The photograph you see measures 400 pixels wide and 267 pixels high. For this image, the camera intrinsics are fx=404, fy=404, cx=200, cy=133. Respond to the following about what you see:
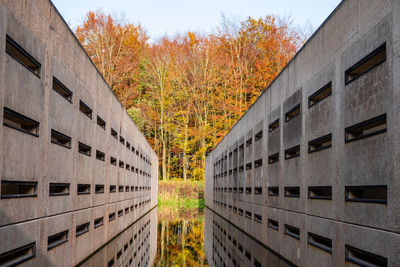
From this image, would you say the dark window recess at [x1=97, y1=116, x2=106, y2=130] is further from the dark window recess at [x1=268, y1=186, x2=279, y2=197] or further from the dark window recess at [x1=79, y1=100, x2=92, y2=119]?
the dark window recess at [x1=268, y1=186, x2=279, y2=197]

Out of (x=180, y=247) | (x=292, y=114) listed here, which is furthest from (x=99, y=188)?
(x=292, y=114)

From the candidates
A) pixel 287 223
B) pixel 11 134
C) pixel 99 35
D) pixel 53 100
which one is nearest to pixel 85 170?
pixel 53 100

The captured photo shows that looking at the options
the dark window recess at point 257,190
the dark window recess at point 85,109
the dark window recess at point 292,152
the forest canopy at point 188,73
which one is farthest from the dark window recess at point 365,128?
the forest canopy at point 188,73

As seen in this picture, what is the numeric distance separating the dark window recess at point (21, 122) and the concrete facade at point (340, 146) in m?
5.14

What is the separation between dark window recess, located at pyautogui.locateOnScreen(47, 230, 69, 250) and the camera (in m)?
7.51

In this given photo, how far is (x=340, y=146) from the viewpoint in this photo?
6.91m

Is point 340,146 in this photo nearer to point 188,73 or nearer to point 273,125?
point 273,125

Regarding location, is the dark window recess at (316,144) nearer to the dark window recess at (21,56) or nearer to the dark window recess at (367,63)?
the dark window recess at (367,63)

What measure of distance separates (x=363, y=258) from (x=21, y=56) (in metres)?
6.11

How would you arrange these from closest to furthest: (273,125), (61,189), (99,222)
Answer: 1. (61,189)
2. (99,222)
3. (273,125)

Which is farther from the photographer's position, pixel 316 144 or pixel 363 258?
pixel 316 144

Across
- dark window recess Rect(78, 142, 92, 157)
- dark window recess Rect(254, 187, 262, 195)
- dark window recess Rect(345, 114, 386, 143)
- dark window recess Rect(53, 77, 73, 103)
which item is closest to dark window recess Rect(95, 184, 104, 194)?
dark window recess Rect(78, 142, 92, 157)

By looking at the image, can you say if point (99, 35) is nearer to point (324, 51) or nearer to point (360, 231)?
point (324, 51)

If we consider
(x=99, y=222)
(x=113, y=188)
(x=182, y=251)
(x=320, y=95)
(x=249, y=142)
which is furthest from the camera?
(x=249, y=142)
